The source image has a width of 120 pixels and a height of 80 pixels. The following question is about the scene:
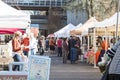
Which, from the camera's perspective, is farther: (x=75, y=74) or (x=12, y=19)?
(x=75, y=74)

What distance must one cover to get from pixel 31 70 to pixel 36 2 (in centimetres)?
9847

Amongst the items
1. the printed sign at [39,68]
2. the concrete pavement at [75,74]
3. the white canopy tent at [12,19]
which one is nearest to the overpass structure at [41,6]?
the concrete pavement at [75,74]


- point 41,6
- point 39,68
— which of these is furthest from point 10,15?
point 41,6

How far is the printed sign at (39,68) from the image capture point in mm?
7814

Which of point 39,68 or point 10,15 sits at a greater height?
point 10,15

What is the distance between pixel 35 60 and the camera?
7980 millimetres

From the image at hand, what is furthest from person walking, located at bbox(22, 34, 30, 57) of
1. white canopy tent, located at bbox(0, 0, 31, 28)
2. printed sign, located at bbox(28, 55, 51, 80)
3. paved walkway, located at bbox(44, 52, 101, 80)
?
printed sign, located at bbox(28, 55, 51, 80)

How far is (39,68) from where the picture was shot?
785 centimetres

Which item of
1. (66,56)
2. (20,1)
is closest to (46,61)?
(66,56)

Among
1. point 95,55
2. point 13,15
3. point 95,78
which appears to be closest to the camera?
point 13,15

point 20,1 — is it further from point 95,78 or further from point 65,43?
point 95,78

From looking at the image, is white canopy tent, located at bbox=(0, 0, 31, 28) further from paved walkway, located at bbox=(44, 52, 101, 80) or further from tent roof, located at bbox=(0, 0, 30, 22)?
paved walkway, located at bbox=(44, 52, 101, 80)

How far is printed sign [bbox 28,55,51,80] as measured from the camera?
25.6ft

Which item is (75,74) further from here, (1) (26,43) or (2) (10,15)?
(2) (10,15)
